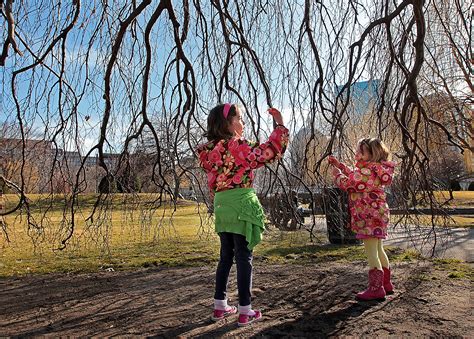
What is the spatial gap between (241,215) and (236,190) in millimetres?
160

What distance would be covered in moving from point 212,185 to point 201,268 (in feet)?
6.81

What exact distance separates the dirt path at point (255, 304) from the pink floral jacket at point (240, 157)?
83 cm

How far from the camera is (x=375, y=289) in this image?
2891mm

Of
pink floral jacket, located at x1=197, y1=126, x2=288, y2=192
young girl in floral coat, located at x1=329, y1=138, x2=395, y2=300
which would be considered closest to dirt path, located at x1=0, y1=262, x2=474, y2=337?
young girl in floral coat, located at x1=329, y1=138, x2=395, y2=300

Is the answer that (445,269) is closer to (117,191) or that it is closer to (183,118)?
(183,118)

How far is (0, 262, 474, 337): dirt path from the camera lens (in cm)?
237

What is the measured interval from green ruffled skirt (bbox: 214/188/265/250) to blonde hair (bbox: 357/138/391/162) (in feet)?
3.40

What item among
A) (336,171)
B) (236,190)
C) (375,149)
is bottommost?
(236,190)

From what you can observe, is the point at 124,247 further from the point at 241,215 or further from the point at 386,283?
the point at 241,215

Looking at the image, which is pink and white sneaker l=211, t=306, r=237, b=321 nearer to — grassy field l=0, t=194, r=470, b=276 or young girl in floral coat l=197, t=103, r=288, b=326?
young girl in floral coat l=197, t=103, r=288, b=326

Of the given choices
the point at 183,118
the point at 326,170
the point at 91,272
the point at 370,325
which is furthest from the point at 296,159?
the point at 91,272

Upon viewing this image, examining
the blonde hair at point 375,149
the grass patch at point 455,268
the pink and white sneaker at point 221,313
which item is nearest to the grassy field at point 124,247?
the grass patch at point 455,268

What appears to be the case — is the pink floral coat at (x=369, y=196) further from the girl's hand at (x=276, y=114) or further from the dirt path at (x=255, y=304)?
the girl's hand at (x=276, y=114)

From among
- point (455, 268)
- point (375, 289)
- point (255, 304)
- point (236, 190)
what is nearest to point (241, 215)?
point (236, 190)
